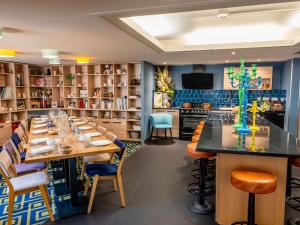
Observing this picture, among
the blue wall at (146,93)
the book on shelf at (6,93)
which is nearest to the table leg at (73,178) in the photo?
the blue wall at (146,93)

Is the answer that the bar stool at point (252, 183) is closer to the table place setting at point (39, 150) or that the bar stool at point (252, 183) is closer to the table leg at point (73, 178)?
the table leg at point (73, 178)

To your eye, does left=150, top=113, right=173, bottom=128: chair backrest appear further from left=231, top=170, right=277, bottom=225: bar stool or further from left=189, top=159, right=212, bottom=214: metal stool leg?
left=231, top=170, right=277, bottom=225: bar stool

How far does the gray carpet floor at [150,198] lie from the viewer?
2.70 meters

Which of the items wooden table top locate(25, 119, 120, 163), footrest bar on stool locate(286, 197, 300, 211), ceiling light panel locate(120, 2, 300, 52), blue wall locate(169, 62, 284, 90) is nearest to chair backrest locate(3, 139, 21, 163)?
wooden table top locate(25, 119, 120, 163)

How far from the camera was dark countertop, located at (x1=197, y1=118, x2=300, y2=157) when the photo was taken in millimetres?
2213

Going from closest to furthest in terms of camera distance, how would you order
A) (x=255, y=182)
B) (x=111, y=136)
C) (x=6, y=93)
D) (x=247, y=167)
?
(x=255, y=182) < (x=247, y=167) < (x=111, y=136) < (x=6, y=93)

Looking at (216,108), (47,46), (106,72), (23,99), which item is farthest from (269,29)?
(23,99)

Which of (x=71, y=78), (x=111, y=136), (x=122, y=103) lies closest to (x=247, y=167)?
(x=111, y=136)

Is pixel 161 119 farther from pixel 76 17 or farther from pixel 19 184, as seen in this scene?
pixel 76 17

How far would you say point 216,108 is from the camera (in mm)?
6953

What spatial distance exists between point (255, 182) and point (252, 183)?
3 cm

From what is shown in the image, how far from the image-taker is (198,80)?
6.96m

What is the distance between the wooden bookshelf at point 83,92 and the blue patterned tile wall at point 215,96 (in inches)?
57.3

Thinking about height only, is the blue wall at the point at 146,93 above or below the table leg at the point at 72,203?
above
